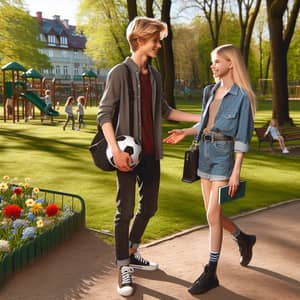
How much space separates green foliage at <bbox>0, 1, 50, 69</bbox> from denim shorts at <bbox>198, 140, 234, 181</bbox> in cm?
4111

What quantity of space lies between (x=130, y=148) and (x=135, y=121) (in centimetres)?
25

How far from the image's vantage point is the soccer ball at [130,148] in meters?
4.20

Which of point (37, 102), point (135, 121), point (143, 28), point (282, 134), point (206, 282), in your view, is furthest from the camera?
point (37, 102)

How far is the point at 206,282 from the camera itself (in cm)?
441

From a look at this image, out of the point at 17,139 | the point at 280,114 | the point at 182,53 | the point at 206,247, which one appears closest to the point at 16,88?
the point at 17,139

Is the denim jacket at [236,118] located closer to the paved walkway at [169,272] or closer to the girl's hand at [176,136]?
the girl's hand at [176,136]

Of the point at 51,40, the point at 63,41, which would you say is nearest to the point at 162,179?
the point at 51,40

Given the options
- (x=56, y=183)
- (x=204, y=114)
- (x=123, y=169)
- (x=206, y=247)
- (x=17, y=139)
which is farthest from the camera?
(x=17, y=139)

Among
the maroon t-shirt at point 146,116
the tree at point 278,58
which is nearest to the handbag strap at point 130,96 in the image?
the maroon t-shirt at point 146,116

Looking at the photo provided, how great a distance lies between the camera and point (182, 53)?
6894 centimetres

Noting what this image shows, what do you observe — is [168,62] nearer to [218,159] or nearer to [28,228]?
[28,228]

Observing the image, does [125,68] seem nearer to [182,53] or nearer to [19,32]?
[19,32]

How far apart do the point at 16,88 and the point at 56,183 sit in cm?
2325

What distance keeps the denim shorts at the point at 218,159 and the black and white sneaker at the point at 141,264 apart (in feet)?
3.49
